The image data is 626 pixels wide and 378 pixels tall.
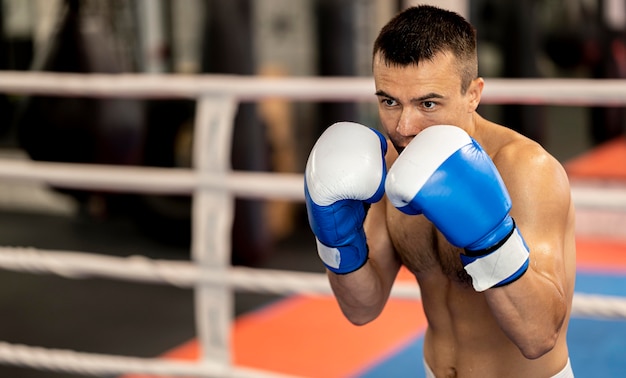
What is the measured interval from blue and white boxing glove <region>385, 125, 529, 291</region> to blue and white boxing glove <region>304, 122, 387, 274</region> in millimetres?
66

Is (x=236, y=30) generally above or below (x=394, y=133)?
below

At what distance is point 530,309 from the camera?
0.96 m

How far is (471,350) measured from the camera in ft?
3.66

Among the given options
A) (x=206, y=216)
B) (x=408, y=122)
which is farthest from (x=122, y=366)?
(x=408, y=122)

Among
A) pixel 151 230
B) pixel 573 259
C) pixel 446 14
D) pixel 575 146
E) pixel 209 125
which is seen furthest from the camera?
pixel 575 146

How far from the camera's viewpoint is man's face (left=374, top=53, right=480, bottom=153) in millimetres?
947

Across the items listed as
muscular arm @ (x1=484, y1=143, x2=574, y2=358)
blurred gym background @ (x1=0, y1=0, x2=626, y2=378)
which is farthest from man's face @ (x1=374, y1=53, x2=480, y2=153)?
blurred gym background @ (x1=0, y1=0, x2=626, y2=378)

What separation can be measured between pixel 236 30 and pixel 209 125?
76.4 inches

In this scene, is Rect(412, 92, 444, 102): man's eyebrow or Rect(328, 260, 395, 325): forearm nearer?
Rect(412, 92, 444, 102): man's eyebrow

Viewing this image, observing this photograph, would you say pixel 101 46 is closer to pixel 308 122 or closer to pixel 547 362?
pixel 547 362

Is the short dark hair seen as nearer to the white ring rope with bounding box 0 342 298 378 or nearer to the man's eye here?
the man's eye

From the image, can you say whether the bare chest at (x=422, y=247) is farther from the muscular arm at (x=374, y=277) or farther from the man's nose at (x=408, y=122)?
the man's nose at (x=408, y=122)

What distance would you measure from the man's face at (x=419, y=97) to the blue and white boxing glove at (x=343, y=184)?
40 mm

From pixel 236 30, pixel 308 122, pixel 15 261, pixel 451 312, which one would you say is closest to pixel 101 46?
pixel 236 30
